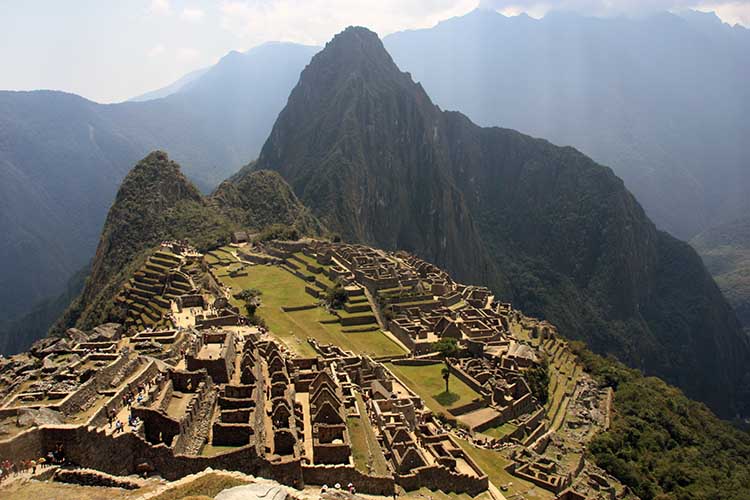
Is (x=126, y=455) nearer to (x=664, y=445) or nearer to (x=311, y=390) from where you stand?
(x=311, y=390)

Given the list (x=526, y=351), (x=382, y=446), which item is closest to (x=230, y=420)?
(x=382, y=446)

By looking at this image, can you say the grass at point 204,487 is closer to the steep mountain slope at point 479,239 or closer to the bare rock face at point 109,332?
the bare rock face at point 109,332

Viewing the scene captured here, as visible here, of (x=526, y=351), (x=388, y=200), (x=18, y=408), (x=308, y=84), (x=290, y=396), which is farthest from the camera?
(x=308, y=84)

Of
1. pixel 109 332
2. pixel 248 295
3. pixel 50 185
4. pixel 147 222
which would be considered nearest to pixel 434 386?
pixel 248 295

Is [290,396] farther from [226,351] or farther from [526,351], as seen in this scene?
[526,351]

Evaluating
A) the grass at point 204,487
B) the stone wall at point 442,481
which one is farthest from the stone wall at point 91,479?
the stone wall at point 442,481

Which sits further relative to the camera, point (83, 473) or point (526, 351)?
point (526, 351)
